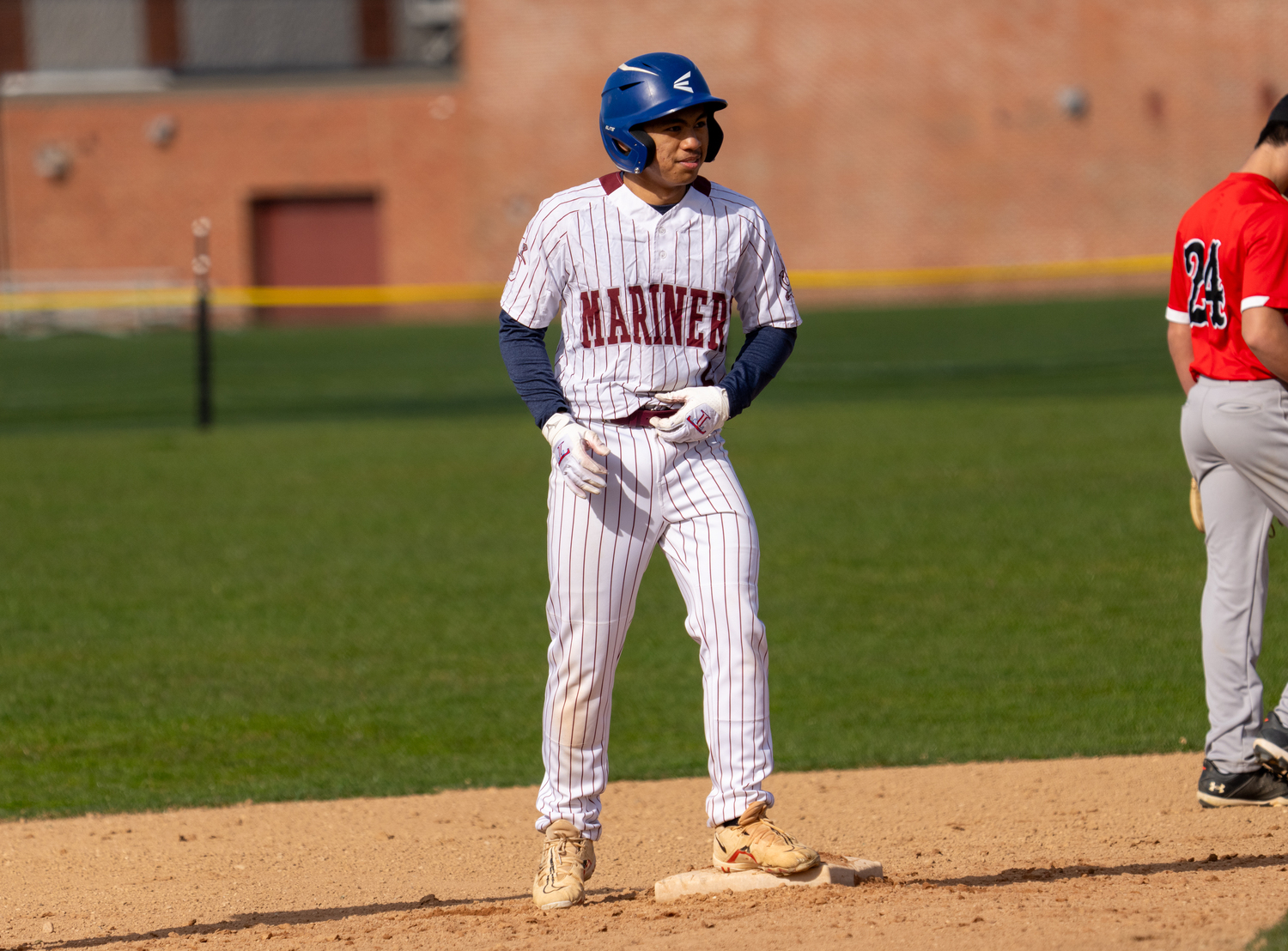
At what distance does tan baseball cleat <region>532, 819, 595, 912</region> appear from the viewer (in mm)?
4078

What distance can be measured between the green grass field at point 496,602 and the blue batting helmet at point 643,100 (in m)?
2.79

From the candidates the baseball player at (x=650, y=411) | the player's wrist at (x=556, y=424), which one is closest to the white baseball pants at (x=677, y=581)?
the baseball player at (x=650, y=411)

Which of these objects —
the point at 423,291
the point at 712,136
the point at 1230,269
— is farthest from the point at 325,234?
the point at 712,136

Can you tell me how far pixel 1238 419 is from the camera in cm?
471

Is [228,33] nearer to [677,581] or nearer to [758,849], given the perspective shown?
[677,581]

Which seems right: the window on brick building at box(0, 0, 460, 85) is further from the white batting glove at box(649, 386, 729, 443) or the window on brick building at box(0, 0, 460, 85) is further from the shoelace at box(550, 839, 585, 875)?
the shoelace at box(550, 839, 585, 875)

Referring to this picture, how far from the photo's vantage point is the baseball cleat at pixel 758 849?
3990 millimetres

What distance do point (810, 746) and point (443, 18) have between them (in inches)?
1241

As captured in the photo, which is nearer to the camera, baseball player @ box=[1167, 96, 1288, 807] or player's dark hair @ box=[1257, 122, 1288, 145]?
baseball player @ box=[1167, 96, 1288, 807]

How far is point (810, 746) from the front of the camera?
20.6 ft

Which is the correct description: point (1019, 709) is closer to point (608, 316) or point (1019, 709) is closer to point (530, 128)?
point (608, 316)

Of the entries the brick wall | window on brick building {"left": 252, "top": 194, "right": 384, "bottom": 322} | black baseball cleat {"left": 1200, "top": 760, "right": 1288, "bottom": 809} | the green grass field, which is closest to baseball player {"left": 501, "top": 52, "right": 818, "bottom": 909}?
black baseball cleat {"left": 1200, "top": 760, "right": 1288, "bottom": 809}

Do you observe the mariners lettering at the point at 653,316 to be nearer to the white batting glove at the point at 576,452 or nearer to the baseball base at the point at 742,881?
the white batting glove at the point at 576,452

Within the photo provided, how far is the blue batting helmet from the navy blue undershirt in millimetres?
507
